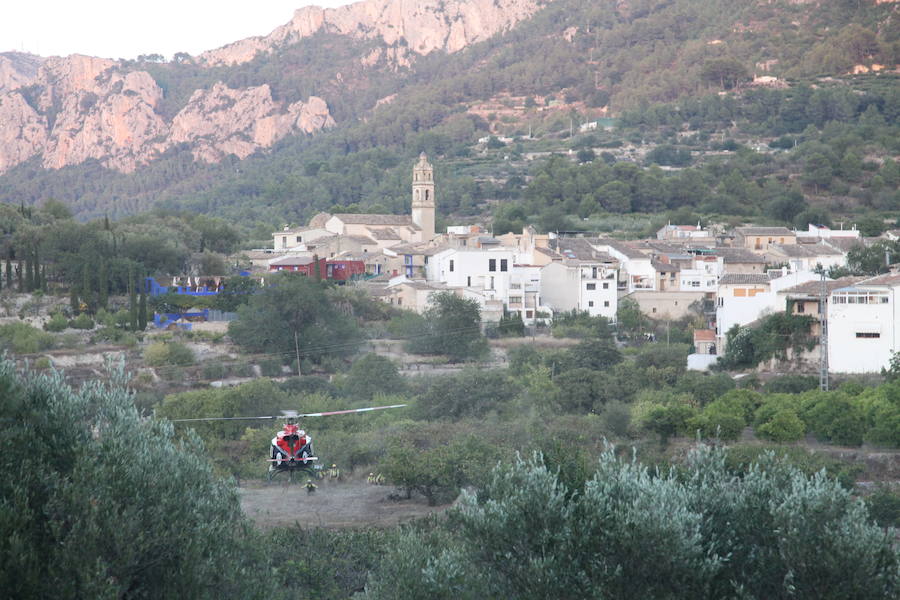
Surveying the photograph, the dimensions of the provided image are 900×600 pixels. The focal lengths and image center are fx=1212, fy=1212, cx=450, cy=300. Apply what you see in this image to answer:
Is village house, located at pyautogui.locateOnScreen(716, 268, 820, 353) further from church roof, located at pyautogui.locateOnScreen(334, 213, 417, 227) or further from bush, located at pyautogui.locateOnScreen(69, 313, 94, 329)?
church roof, located at pyautogui.locateOnScreen(334, 213, 417, 227)

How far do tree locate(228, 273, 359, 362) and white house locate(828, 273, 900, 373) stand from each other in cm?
1238

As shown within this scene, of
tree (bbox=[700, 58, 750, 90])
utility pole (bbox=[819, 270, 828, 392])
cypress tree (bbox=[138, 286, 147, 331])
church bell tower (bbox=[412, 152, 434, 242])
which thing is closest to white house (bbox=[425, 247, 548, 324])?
cypress tree (bbox=[138, 286, 147, 331])

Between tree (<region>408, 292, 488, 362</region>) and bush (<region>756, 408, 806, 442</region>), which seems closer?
bush (<region>756, 408, 806, 442</region>)

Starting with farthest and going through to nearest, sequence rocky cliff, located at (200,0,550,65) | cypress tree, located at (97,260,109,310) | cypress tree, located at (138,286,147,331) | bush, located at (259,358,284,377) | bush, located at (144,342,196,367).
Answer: rocky cliff, located at (200,0,550,65), cypress tree, located at (97,260,109,310), cypress tree, located at (138,286,147,331), bush, located at (259,358,284,377), bush, located at (144,342,196,367)

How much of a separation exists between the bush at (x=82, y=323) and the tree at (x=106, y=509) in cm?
2172

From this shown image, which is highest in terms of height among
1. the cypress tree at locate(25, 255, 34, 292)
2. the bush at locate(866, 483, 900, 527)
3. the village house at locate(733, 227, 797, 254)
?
the village house at locate(733, 227, 797, 254)

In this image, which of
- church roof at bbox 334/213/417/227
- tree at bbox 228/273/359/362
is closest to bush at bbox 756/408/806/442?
tree at bbox 228/273/359/362

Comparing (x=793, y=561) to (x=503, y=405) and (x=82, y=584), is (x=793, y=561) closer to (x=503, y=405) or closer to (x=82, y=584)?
(x=82, y=584)

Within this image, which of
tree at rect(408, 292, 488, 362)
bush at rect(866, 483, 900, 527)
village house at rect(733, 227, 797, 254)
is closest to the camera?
bush at rect(866, 483, 900, 527)

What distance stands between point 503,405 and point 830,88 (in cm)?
5971

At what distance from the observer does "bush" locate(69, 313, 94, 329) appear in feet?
105

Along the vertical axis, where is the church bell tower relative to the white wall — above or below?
above

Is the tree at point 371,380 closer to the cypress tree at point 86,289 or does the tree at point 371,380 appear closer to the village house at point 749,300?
the village house at point 749,300

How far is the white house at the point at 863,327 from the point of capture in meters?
27.4
